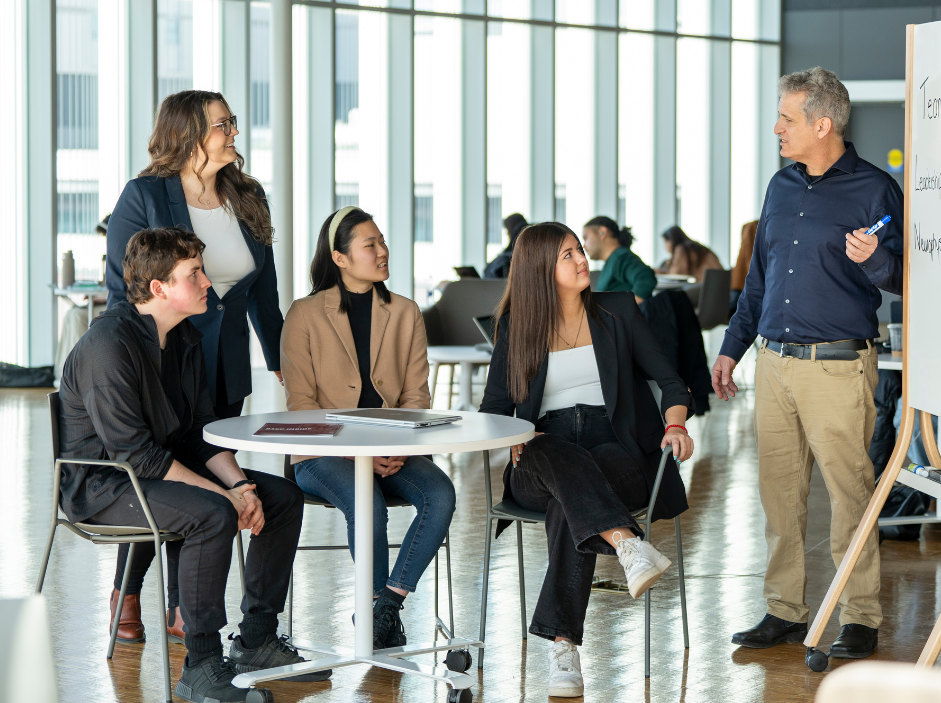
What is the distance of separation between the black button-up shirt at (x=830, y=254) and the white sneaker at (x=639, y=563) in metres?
0.83

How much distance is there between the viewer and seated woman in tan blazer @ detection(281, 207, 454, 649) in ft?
10.2

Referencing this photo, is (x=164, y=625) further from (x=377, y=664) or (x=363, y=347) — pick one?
(x=363, y=347)

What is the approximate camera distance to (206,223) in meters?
3.26

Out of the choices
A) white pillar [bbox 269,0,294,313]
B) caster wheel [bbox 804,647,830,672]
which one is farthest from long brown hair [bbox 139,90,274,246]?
white pillar [bbox 269,0,294,313]

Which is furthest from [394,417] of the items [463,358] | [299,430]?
[463,358]

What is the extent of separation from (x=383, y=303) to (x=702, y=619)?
1403 millimetres

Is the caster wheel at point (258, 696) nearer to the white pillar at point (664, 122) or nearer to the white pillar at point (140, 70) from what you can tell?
the white pillar at point (140, 70)

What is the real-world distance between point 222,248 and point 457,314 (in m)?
4.05

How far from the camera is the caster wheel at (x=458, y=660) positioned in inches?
118

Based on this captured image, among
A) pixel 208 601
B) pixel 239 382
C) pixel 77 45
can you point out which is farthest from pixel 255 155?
pixel 208 601

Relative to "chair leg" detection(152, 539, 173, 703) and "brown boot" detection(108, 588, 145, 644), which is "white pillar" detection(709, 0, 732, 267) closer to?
"brown boot" detection(108, 588, 145, 644)

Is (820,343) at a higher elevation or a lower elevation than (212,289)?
lower

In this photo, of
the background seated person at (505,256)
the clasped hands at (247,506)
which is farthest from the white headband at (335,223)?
the background seated person at (505,256)

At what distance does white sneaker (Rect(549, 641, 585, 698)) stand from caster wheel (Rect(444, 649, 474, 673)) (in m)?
0.23
